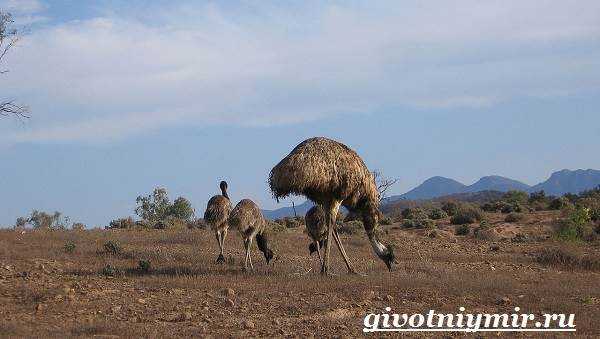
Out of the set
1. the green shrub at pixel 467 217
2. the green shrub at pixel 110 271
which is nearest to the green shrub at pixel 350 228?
the green shrub at pixel 467 217

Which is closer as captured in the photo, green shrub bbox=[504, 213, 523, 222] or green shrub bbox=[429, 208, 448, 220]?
green shrub bbox=[504, 213, 523, 222]

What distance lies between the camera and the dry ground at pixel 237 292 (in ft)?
34.8

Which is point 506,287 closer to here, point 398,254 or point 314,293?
point 314,293

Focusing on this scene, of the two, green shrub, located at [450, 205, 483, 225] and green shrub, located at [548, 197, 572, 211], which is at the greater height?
green shrub, located at [548, 197, 572, 211]

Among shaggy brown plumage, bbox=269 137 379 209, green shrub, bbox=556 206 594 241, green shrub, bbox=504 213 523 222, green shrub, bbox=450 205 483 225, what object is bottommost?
green shrub, bbox=556 206 594 241

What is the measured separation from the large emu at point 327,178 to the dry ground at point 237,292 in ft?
5.00

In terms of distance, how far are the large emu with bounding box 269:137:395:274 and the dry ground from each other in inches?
60.0

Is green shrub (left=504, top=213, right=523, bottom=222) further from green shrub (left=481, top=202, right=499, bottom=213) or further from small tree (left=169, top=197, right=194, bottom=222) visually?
small tree (left=169, top=197, right=194, bottom=222)

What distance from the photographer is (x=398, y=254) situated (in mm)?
21891

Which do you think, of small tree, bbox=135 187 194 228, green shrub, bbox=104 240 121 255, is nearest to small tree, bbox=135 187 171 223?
small tree, bbox=135 187 194 228

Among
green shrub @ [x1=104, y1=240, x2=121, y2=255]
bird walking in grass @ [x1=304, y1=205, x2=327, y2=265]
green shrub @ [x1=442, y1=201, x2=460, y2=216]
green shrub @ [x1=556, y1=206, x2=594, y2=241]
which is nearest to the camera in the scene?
bird walking in grass @ [x1=304, y1=205, x2=327, y2=265]

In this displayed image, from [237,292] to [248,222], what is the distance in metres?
4.38

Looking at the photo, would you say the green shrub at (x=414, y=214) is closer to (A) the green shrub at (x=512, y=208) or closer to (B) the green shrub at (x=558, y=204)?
(A) the green shrub at (x=512, y=208)

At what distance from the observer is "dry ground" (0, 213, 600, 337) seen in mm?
10609
